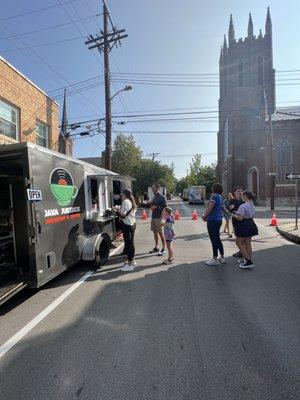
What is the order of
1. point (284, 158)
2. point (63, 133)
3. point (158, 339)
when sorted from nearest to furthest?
point (158, 339)
point (63, 133)
point (284, 158)

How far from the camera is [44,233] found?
5.58 metres

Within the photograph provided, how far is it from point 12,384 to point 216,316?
8.97 ft

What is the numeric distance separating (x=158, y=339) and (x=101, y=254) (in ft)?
14.2

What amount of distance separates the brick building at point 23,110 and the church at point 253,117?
32363mm

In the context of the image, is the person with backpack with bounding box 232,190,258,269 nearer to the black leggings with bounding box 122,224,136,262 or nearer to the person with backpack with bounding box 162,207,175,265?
the person with backpack with bounding box 162,207,175,265

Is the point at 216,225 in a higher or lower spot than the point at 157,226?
higher

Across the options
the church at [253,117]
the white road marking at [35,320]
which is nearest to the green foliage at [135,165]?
the church at [253,117]

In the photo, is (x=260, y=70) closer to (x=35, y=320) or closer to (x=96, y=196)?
(x=96, y=196)

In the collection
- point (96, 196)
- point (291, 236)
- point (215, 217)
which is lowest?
point (291, 236)

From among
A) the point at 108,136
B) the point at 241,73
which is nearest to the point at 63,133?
the point at 108,136

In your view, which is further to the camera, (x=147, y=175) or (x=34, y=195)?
(x=147, y=175)

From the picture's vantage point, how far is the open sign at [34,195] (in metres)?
5.20

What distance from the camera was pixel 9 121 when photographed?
11969 millimetres

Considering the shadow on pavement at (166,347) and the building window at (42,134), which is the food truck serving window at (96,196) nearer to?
the shadow on pavement at (166,347)
